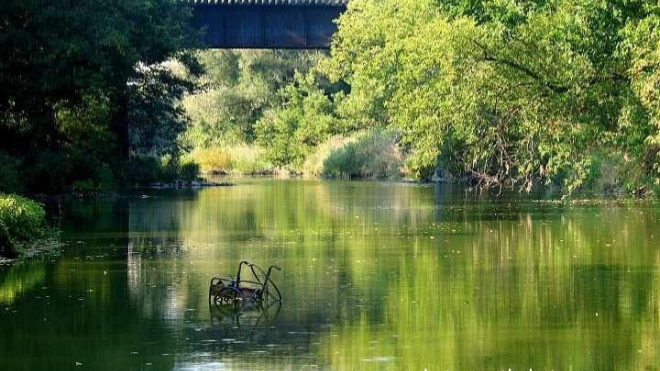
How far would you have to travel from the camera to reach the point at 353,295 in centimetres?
2239

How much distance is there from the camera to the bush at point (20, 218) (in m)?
29.8

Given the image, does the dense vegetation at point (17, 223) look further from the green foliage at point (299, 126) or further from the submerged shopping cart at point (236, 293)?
the green foliage at point (299, 126)

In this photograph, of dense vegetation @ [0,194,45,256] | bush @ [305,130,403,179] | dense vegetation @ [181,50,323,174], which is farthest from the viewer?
dense vegetation @ [181,50,323,174]

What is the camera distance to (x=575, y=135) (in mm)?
32219

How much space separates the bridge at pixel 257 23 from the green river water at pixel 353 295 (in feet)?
88.3

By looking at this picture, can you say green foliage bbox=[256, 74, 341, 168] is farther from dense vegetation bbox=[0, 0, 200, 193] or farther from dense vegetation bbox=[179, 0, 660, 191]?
dense vegetation bbox=[179, 0, 660, 191]

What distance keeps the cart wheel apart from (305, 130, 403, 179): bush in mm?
51225

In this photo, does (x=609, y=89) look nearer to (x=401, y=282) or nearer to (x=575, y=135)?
(x=575, y=135)

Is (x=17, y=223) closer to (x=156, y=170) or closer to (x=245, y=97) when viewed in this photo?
(x=156, y=170)

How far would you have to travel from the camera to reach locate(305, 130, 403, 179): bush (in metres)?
73.6

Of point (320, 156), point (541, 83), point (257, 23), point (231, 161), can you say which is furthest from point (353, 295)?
point (231, 161)

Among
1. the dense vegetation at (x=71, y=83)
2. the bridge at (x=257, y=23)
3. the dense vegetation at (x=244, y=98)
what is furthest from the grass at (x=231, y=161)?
the dense vegetation at (x=71, y=83)

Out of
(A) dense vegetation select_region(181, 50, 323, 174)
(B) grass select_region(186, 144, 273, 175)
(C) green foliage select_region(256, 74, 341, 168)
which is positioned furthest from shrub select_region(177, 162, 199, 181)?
(A) dense vegetation select_region(181, 50, 323, 174)

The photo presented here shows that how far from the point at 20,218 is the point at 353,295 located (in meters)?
11.2
